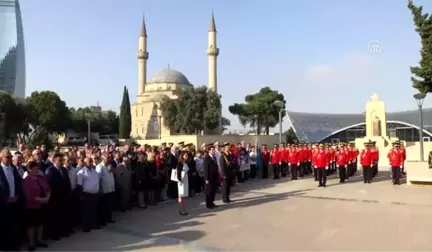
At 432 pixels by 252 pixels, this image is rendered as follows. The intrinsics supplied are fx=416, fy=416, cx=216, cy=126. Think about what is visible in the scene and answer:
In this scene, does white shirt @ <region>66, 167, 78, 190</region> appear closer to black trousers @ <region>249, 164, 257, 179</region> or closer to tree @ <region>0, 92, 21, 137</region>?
black trousers @ <region>249, 164, 257, 179</region>

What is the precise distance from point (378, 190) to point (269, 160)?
21.8 ft

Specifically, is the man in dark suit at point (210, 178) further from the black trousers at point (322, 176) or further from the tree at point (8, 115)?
the tree at point (8, 115)

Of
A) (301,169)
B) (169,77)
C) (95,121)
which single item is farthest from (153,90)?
(301,169)

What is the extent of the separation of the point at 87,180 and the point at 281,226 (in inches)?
172

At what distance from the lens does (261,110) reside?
6469 cm

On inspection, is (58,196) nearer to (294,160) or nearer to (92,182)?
(92,182)

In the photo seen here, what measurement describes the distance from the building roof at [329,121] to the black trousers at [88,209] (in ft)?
206

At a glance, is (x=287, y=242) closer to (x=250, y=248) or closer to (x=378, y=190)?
(x=250, y=248)

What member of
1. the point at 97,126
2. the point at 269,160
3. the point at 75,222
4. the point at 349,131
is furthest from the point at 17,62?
the point at 75,222

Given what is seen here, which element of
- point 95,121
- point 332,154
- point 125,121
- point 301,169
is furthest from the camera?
point 95,121

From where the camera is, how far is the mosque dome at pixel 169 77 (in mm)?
83688

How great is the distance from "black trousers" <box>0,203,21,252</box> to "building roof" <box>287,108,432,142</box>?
65.0m

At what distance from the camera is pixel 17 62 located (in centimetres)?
9025

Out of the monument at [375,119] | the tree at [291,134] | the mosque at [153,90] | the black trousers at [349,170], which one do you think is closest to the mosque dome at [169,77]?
the mosque at [153,90]
